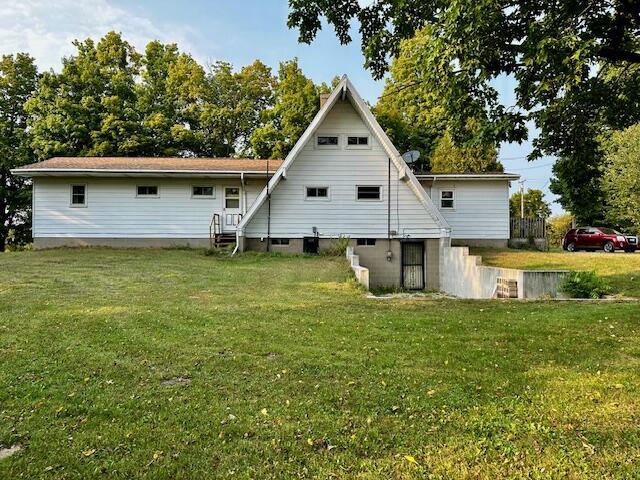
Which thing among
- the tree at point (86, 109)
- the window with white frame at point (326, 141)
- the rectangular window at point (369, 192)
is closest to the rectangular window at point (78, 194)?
the window with white frame at point (326, 141)

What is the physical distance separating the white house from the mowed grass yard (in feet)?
32.0

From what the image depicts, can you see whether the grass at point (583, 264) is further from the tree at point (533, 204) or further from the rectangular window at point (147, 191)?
the tree at point (533, 204)

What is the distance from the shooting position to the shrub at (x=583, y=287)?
9336 mm

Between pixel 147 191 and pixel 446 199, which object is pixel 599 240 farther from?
pixel 147 191

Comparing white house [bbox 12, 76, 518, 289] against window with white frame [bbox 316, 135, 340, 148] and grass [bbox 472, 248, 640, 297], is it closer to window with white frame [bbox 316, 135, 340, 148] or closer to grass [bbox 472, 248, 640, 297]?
window with white frame [bbox 316, 135, 340, 148]

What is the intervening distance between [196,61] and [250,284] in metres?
30.0

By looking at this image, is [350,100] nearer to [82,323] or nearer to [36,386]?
[82,323]

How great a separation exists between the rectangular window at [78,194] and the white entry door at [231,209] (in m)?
5.92

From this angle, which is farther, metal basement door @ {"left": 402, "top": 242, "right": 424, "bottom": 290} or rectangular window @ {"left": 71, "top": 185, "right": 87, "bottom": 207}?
rectangular window @ {"left": 71, "top": 185, "right": 87, "bottom": 207}

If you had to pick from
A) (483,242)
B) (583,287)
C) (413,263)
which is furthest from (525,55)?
(483,242)

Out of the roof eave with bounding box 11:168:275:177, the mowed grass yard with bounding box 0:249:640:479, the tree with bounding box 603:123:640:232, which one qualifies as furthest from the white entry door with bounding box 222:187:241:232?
the tree with bounding box 603:123:640:232

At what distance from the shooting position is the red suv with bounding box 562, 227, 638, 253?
22953 mm

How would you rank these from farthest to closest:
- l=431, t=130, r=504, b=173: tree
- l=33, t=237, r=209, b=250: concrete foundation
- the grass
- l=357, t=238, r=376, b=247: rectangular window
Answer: l=431, t=130, r=504, b=173: tree
l=33, t=237, r=209, b=250: concrete foundation
l=357, t=238, r=376, b=247: rectangular window
the grass

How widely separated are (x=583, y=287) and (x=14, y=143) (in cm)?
3162
